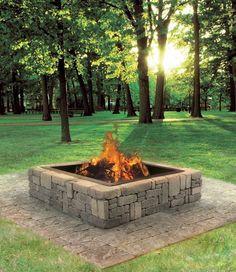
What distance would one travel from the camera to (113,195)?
6320mm

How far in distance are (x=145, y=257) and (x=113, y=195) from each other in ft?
4.69

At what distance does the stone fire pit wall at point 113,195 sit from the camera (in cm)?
635

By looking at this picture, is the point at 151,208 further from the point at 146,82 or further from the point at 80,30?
the point at 146,82

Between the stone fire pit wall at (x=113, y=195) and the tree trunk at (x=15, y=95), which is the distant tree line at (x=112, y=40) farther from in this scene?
the stone fire pit wall at (x=113, y=195)

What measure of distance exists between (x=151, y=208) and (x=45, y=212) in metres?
1.94

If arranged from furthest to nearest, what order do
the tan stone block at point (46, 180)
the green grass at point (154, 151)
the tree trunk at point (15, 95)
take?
the tree trunk at point (15, 95), the green grass at point (154, 151), the tan stone block at point (46, 180)

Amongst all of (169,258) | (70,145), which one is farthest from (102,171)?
(70,145)

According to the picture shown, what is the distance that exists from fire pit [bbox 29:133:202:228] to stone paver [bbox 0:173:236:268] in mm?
145

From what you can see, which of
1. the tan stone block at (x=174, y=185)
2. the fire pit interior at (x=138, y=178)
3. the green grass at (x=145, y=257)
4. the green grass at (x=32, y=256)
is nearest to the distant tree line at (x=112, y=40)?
the fire pit interior at (x=138, y=178)

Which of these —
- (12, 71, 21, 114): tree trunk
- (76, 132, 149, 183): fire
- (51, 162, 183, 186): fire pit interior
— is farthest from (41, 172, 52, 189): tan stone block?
(12, 71, 21, 114): tree trunk

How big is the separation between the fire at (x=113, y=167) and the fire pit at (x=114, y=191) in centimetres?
2

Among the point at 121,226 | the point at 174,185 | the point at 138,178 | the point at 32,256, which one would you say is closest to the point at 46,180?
the point at 138,178

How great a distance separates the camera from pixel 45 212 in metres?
7.30

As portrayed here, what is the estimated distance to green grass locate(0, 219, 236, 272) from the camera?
477 centimetres
